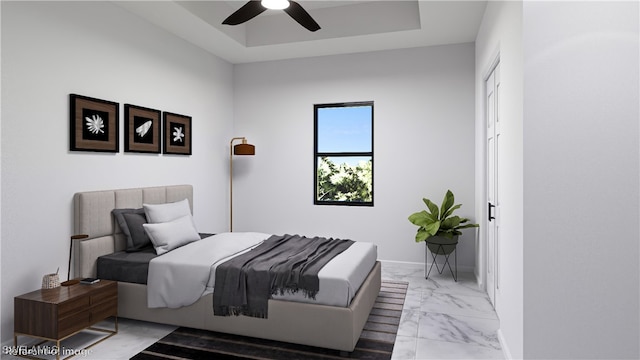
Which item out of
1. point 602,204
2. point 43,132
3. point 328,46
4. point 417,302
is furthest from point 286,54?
point 602,204

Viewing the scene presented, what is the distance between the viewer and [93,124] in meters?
3.39

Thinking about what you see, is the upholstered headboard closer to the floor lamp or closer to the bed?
the bed

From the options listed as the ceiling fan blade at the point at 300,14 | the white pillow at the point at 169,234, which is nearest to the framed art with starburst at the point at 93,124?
the white pillow at the point at 169,234

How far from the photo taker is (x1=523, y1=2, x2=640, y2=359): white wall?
78.5 inches

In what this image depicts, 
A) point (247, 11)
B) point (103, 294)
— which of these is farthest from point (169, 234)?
point (247, 11)

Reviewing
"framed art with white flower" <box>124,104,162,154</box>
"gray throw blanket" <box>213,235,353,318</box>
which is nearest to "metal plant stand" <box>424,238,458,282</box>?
"gray throw blanket" <box>213,235,353,318</box>

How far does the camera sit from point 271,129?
5.60 meters

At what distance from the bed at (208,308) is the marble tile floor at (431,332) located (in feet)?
0.72

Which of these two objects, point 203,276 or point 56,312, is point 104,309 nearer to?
point 56,312

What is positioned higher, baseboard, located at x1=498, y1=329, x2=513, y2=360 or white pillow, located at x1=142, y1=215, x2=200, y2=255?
white pillow, located at x1=142, y1=215, x2=200, y2=255

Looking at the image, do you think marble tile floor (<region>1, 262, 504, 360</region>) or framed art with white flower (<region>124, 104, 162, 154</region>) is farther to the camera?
framed art with white flower (<region>124, 104, 162, 154</region>)

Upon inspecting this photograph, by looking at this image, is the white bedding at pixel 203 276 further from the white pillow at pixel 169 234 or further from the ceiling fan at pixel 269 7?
the ceiling fan at pixel 269 7

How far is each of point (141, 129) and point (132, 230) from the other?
44.3 inches

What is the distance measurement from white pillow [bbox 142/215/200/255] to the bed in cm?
37
